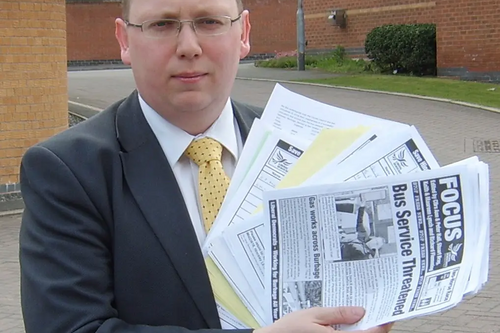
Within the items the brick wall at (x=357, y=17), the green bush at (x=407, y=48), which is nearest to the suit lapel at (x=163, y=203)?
the green bush at (x=407, y=48)

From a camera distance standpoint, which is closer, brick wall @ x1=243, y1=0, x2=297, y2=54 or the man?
the man

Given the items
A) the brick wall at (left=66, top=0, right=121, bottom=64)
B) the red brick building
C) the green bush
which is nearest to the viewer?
the red brick building

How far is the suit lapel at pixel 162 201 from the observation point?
189 centimetres

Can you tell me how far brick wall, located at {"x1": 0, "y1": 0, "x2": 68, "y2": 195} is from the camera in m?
8.52

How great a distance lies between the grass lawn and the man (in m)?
14.2

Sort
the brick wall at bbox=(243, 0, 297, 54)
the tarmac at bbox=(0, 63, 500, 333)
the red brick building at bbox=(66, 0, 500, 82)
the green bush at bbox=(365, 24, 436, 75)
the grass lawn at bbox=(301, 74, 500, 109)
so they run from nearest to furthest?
the tarmac at bbox=(0, 63, 500, 333) → the grass lawn at bbox=(301, 74, 500, 109) → the red brick building at bbox=(66, 0, 500, 82) → the green bush at bbox=(365, 24, 436, 75) → the brick wall at bbox=(243, 0, 297, 54)

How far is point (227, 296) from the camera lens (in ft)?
6.18

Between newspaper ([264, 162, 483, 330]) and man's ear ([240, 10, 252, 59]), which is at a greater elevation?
man's ear ([240, 10, 252, 59])

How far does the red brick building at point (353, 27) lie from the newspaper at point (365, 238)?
18403 mm

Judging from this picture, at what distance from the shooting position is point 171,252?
1.89 metres

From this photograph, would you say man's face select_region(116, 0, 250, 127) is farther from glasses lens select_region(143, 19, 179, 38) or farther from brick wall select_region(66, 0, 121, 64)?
brick wall select_region(66, 0, 121, 64)

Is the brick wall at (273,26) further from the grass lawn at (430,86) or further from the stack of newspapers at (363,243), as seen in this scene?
the stack of newspapers at (363,243)

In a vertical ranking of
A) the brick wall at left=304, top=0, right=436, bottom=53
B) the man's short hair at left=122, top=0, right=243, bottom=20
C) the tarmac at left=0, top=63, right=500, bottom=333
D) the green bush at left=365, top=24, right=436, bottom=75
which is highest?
the brick wall at left=304, top=0, right=436, bottom=53

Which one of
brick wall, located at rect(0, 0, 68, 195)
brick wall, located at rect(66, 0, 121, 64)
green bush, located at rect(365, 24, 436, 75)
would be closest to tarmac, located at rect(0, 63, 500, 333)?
brick wall, located at rect(0, 0, 68, 195)
